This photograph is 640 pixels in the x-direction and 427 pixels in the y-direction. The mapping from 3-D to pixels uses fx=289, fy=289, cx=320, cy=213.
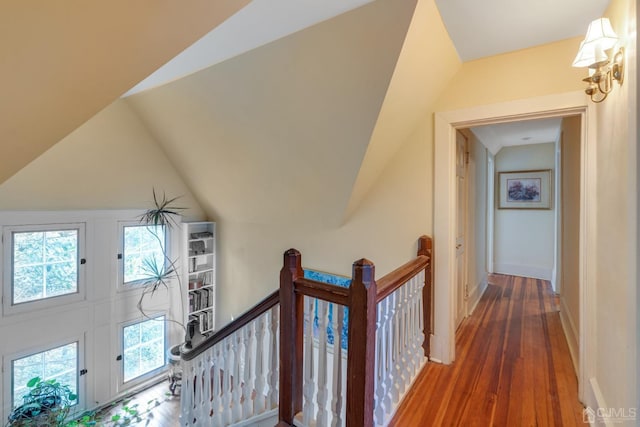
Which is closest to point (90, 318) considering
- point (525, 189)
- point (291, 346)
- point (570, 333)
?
point (291, 346)

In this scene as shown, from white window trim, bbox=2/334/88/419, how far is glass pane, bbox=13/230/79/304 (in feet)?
1.80

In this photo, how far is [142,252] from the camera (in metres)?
3.97

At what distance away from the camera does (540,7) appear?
153 centimetres

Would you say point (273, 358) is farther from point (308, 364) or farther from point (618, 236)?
point (618, 236)

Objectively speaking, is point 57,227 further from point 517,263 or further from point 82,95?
point 517,263

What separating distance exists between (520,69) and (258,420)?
9.44ft

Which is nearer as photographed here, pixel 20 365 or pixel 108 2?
pixel 108 2

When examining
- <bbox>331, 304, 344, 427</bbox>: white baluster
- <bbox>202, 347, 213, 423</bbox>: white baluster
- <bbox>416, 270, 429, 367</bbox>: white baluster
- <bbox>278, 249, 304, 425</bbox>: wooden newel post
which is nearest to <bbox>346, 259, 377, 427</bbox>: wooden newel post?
<bbox>331, 304, 344, 427</bbox>: white baluster

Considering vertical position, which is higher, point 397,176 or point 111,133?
point 111,133

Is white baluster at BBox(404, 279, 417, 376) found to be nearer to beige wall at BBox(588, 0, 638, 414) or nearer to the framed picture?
beige wall at BBox(588, 0, 638, 414)

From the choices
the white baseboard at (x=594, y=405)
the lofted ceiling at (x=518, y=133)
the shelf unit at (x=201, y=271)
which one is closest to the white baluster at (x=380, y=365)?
the white baseboard at (x=594, y=405)

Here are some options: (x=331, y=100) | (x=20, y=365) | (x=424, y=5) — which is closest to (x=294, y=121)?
(x=331, y=100)

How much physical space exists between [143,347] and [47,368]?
100 cm

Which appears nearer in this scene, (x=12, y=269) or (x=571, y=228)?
(x=571, y=228)
